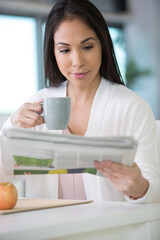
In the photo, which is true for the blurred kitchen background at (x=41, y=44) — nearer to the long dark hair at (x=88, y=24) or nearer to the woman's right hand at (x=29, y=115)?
the long dark hair at (x=88, y=24)

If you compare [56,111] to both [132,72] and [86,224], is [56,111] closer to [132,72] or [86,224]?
[86,224]

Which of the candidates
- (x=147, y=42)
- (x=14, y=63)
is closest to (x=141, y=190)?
(x=14, y=63)

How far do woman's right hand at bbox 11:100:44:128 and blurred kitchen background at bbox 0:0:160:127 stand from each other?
3882 mm

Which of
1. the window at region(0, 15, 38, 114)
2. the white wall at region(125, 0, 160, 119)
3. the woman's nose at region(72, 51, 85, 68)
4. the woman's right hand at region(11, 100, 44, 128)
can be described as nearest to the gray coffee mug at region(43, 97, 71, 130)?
the woman's right hand at region(11, 100, 44, 128)

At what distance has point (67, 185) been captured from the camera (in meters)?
1.57

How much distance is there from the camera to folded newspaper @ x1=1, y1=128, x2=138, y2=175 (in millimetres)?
808

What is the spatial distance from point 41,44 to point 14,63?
0.63 metres

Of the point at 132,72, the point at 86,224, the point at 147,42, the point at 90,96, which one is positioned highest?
the point at 147,42

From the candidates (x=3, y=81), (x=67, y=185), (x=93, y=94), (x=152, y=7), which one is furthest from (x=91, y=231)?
(x=152, y=7)

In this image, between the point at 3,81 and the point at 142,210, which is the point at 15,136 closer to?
the point at 142,210

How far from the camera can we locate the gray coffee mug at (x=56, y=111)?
118 cm

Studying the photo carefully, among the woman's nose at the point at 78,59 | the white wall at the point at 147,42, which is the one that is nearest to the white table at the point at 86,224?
the woman's nose at the point at 78,59

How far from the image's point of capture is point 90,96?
1654 millimetres

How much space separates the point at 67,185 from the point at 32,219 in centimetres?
74
